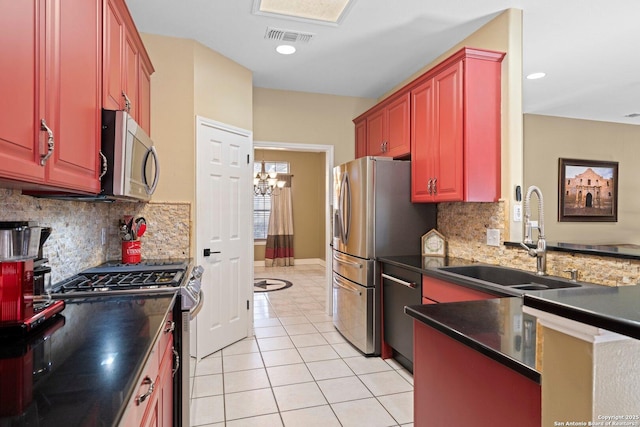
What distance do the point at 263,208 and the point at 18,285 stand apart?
24.1 ft

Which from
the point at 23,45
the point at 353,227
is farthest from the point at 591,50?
the point at 23,45

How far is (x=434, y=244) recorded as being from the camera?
10.7ft

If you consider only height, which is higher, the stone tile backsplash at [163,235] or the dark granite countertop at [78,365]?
the stone tile backsplash at [163,235]

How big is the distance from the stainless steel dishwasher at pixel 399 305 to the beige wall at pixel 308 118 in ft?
6.31

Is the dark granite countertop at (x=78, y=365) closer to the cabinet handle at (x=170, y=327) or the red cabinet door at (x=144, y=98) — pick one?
the cabinet handle at (x=170, y=327)

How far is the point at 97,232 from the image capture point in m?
2.59

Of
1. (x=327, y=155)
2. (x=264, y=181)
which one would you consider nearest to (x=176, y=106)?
(x=327, y=155)

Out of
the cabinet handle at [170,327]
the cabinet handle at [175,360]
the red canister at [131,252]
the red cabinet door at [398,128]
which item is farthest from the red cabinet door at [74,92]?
the red cabinet door at [398,128]

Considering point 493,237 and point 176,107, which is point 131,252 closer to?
point 176,107

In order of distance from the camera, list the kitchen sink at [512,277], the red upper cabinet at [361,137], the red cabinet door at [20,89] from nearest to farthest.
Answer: the red cabinet door at [20,89] → the kitchen sink at [512,277] → the red upper cabinet at [361,137]

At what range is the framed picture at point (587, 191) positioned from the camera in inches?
182

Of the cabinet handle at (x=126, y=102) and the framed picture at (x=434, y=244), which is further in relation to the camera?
the framed picture at (x=434, y=244)

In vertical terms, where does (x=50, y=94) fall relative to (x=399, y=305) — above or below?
above

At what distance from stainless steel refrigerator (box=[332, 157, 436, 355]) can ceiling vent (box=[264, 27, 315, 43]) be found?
115 cm
